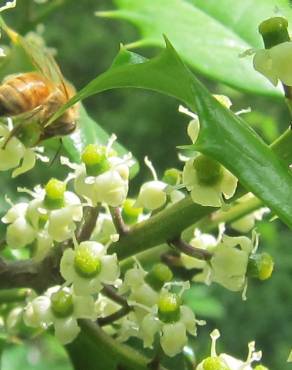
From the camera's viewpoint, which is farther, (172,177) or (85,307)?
(172,177)

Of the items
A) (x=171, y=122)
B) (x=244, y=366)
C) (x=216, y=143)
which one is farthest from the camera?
(x=171, y=122)

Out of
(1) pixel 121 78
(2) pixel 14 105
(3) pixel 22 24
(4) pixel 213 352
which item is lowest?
(3) pixel 22 24

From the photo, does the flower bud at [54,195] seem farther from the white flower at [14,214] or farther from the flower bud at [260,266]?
the flower bud at [260,266]

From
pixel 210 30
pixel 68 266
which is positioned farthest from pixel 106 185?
pixel 210 30

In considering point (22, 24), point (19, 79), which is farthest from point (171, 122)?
point (19, 79)

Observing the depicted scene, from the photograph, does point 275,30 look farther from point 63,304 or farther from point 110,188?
point 63,304

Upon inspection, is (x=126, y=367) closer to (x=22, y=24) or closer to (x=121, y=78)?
(x=121, y=78)

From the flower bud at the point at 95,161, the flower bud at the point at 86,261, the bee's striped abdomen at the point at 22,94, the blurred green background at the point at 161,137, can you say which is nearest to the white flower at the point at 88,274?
the flower bud at the point at 86,261
